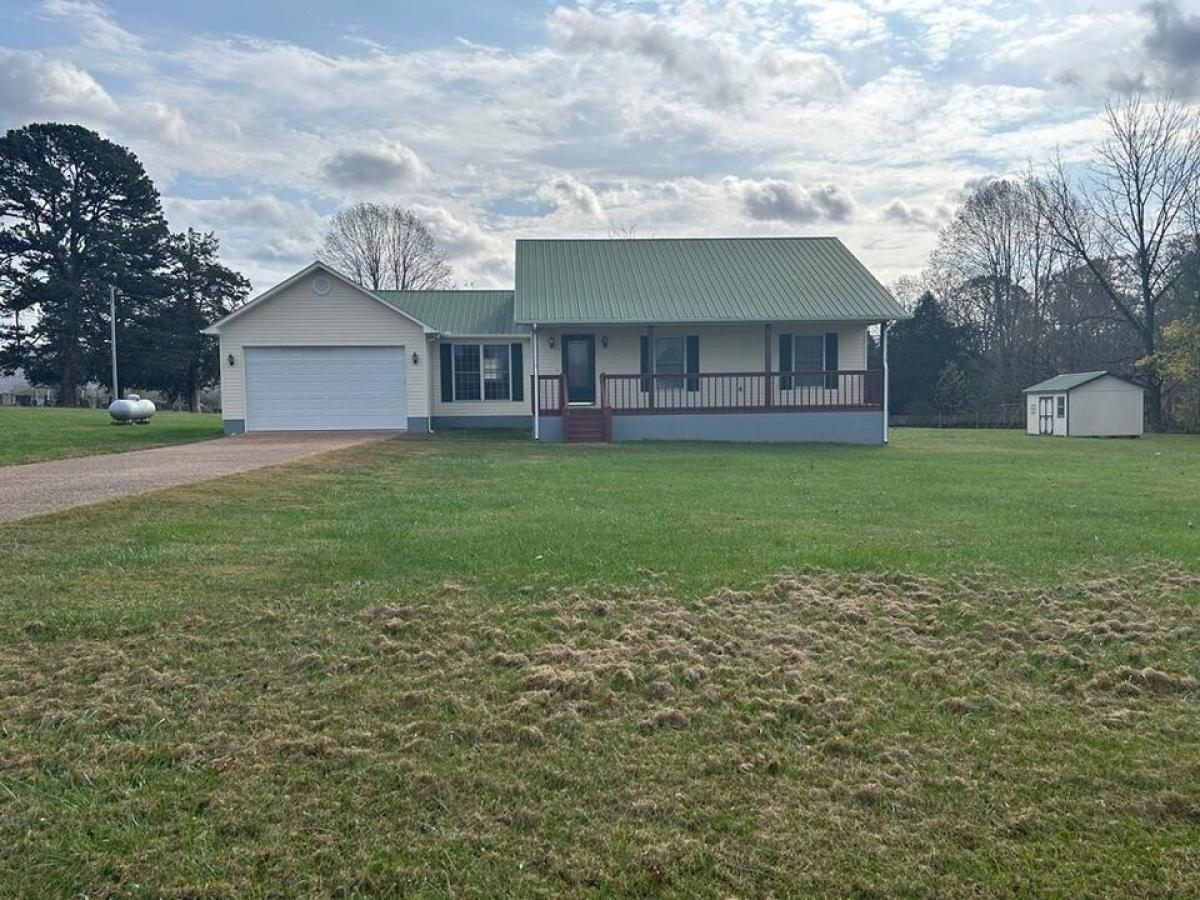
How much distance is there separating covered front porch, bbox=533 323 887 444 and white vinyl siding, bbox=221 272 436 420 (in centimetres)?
422

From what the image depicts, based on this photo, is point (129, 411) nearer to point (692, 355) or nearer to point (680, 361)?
point (680, 361)

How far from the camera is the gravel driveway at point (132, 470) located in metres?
8.66

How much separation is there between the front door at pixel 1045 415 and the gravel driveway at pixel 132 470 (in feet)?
73.2

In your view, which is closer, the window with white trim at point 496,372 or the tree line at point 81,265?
the window with white trim at point 496,372

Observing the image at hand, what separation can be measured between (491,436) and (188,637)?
1664 cm

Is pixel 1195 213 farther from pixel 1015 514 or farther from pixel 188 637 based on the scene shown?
pixel 188 637

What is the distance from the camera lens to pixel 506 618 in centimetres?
485

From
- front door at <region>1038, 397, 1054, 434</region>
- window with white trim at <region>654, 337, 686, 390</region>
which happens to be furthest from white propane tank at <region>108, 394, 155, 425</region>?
front door at <region>1038, 397, 1054, 434</region>

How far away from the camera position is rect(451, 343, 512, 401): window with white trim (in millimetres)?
23578

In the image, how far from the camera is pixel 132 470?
38.2 ft

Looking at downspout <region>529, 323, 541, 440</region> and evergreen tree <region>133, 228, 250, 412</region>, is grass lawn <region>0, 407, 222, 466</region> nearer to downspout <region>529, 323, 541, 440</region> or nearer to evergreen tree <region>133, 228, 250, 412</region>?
downspout <region>529, 323, 541, 440</region>

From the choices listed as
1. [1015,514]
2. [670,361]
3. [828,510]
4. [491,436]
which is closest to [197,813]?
[828,510]

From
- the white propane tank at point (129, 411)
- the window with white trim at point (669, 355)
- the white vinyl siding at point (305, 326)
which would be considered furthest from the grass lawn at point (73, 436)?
the window with white trim at point (669, 355)

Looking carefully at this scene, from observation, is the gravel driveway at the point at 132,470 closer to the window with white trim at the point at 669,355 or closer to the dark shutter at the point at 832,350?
the window with white trim at the point at 669,355
